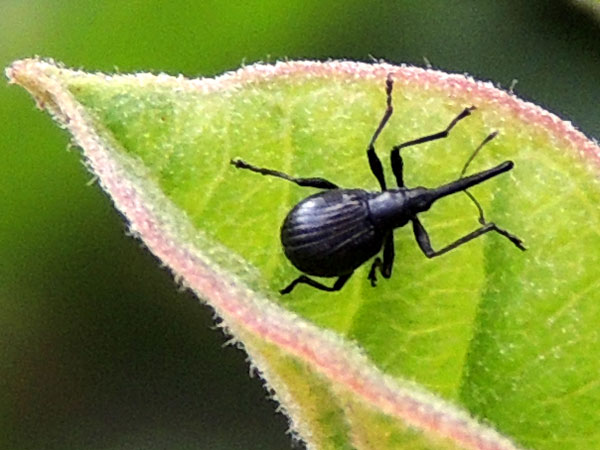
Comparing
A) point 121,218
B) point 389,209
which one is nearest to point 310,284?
point 389,209

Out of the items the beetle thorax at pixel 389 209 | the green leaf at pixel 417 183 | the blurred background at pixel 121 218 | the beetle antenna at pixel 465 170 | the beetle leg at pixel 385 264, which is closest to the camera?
the green leaf at pixel 417 183

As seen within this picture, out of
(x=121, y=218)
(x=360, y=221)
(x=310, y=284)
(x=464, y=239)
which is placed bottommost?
(x=310, y=284)

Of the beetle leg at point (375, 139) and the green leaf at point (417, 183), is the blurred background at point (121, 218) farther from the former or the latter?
the green leaf at point (417, 183)

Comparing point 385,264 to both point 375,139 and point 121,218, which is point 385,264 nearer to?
point 375,139

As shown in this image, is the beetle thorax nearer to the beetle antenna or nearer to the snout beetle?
the snout beetle

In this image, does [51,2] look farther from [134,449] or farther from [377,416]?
[377,416]

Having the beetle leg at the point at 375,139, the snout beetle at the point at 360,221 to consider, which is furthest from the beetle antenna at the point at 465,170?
the beetle leg at the point at 375,139
